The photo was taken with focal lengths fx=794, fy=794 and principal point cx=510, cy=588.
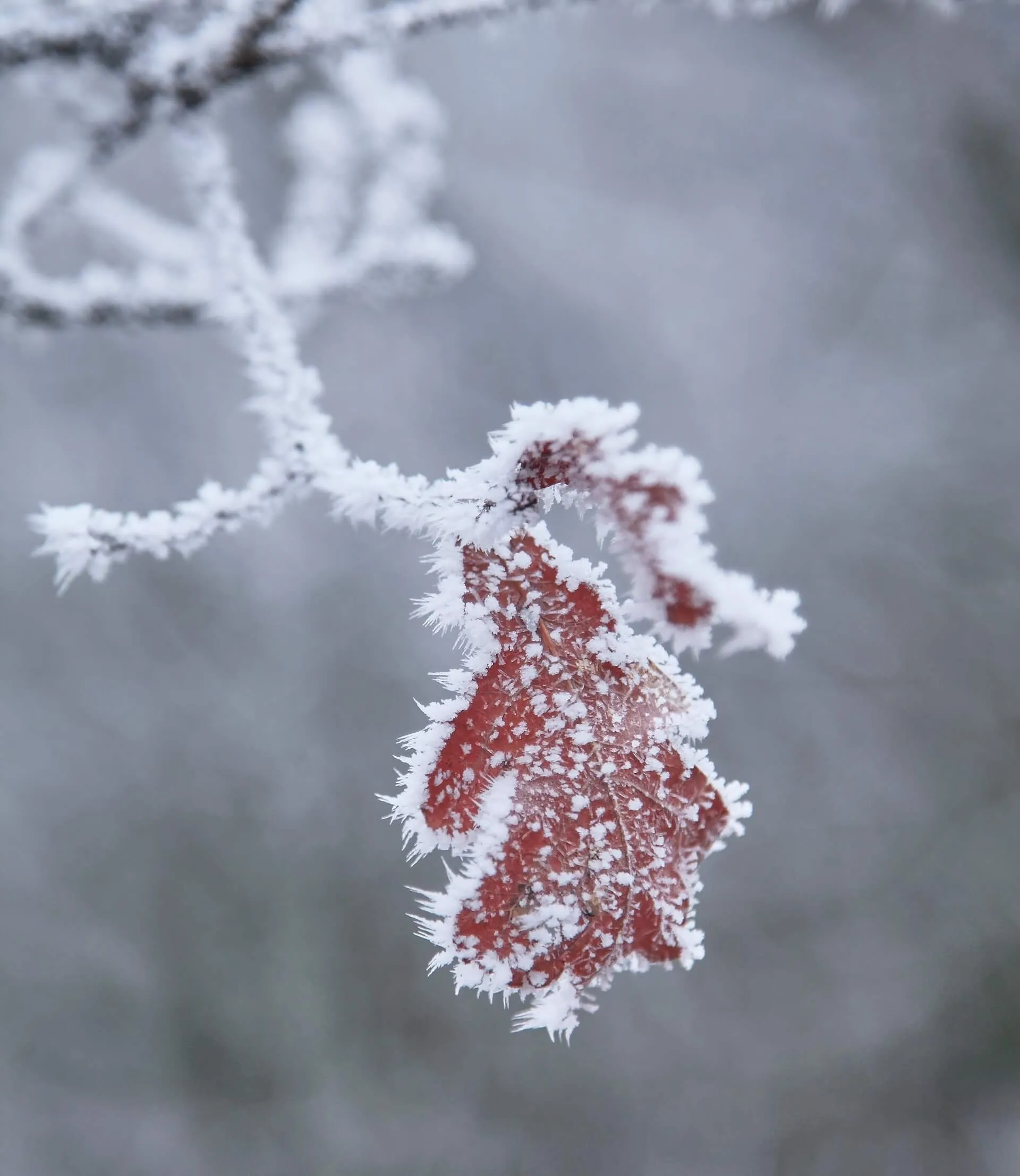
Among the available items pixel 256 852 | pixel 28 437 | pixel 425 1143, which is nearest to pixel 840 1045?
pixel 425 1143

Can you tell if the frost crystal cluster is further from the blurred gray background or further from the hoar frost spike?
the blurred gray background

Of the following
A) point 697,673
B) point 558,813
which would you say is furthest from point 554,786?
point 697,673

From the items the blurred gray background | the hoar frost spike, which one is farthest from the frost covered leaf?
the blurred gray background

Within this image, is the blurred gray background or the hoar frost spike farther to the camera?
the blurred gray background

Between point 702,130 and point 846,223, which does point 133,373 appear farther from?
point 846,223

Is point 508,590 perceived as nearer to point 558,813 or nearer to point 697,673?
point 558,813

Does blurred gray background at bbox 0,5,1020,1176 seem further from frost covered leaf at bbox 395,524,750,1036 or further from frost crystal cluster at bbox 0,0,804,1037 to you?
frost covered leaf at bbox 395,524,750,1036

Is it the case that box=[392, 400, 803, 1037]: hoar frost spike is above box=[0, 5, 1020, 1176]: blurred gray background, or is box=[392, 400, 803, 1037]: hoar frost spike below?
below
